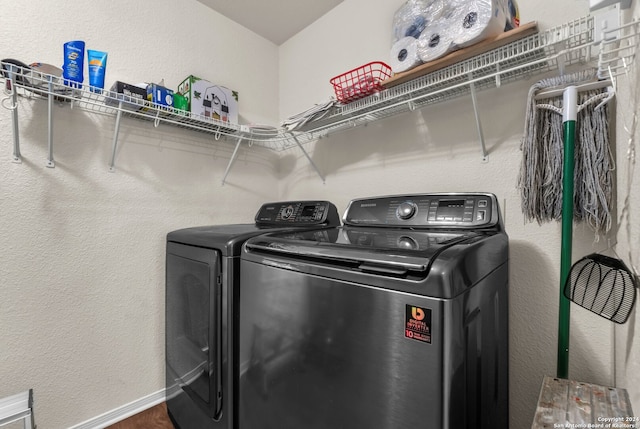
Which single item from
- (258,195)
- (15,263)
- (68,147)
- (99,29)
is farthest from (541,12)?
(15,263)

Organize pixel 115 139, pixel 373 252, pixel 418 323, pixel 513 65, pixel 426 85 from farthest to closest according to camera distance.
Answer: pixel 115 139, pixel 426 85, pixel 513 65, pixel 373 252, pixel 418 323

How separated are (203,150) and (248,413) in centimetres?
155

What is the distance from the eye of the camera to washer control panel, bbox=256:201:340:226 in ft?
5.16

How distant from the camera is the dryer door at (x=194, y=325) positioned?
1.19m

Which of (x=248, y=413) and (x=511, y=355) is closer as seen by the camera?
(x=248, y=413)

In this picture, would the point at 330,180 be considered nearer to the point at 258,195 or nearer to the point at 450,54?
the point at 258,195

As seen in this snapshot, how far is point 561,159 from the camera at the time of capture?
101 cm

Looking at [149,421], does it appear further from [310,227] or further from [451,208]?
[451,208]

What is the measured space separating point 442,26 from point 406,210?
74 centimetres

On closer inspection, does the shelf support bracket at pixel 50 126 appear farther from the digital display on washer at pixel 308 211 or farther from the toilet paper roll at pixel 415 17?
the toilet paper roll at pixel 415 17

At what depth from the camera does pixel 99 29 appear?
155 centimetres

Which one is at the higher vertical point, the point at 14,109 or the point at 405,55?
the point at 405,55

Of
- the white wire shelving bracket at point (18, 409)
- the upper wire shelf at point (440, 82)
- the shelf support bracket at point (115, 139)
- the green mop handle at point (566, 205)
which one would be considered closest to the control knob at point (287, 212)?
the upper wire shelf at point (440, 82)

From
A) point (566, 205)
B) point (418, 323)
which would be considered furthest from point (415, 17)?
point (418, 323)
